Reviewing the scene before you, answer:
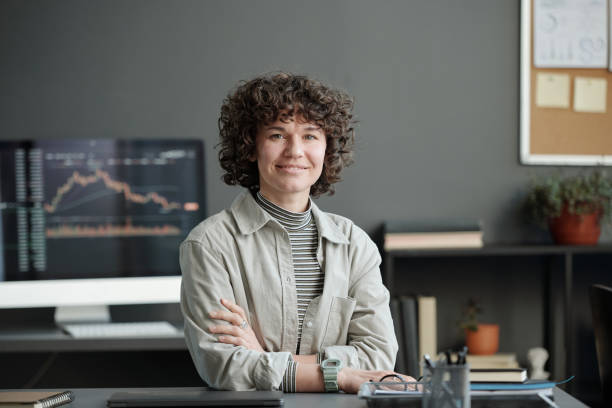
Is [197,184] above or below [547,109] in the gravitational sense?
below

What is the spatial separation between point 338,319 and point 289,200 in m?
0.29

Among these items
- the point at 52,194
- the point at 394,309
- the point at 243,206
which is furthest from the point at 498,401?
the point at 52,194

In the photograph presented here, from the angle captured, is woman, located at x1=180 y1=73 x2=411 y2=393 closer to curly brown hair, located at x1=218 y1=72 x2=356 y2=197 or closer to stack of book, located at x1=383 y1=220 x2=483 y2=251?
curly brown hair, located at x1=218 y1=72 x2=356 y2=197

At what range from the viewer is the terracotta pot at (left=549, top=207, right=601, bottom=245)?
2756 mm

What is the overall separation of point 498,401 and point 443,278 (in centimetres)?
195

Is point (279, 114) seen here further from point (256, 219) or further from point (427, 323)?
point (427, 323)

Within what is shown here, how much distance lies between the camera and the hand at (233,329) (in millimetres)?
1312

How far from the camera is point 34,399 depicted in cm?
109

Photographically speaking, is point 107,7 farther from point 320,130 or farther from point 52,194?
point 320,130

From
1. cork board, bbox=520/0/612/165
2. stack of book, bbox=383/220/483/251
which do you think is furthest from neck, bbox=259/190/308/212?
cork board, bbox=520/0/612/165

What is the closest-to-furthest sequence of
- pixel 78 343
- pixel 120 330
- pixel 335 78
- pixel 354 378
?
pixel 354 378, pixel 78 343, pixel 120 330, pixel 335 78

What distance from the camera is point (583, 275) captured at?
9.87 ft

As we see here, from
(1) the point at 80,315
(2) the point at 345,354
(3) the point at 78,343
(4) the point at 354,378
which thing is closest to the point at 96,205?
(1) the point at 80,315

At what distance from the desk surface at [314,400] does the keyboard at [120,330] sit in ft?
4.22
